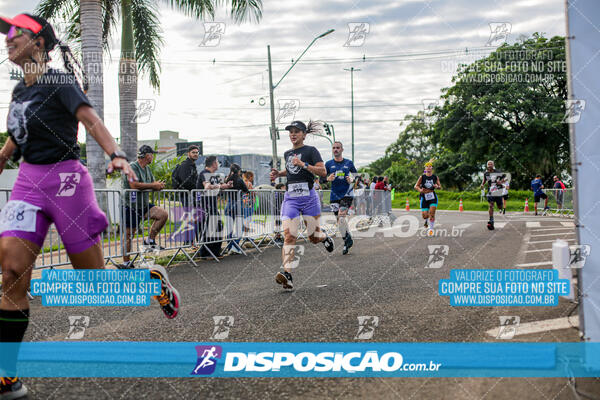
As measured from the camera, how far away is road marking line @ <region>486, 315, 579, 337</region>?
393cm

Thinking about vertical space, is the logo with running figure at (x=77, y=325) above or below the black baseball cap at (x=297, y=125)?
below

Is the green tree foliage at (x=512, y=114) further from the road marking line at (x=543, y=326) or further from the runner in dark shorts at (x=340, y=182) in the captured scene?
the road marking line at (x=543, y=326)

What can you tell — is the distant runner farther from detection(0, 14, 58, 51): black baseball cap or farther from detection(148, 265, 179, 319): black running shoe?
detection(0, 14, 58, 51): black baseball cap

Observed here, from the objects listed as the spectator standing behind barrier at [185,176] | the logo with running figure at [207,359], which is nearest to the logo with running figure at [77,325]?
the logo with running figure at [207,359]

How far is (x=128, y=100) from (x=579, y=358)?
14061 millimetres

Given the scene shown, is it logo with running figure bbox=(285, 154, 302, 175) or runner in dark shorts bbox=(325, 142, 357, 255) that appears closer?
logo with running figure bbox=(285, 154, 302, 175)

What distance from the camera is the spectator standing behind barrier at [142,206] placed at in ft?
26.3

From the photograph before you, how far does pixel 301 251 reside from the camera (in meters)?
9.97

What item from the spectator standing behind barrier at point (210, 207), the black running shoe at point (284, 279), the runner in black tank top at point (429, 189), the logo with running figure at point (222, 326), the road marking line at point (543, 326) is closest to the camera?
the road marking line at point (543, 326)

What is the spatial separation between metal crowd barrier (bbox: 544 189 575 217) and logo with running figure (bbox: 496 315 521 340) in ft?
70.6

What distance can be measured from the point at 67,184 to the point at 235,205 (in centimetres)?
756

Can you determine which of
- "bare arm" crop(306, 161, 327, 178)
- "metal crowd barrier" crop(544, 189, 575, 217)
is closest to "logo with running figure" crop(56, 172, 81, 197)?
"bare arm" crop(306, 161, 327, 178)

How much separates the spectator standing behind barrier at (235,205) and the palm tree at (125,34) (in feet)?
13.6

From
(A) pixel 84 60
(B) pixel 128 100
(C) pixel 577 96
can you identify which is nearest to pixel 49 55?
(C) pixel 577 96
